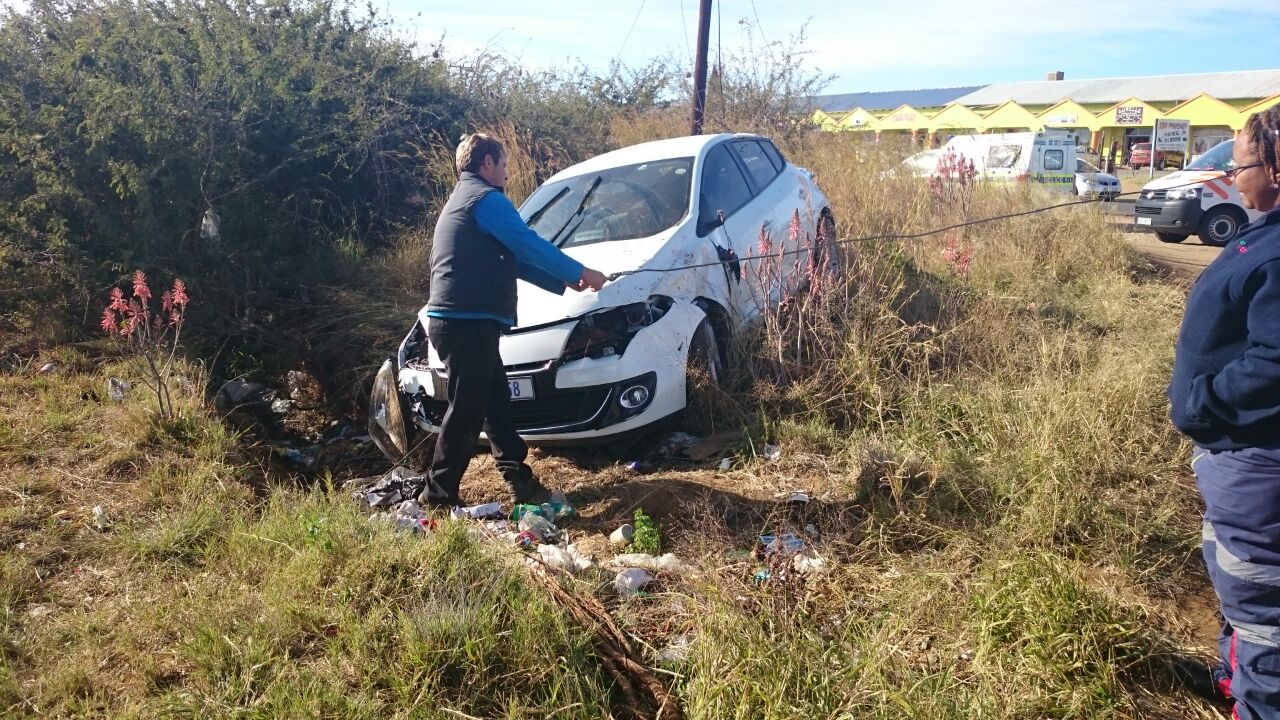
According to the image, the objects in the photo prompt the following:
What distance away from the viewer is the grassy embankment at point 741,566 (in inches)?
104

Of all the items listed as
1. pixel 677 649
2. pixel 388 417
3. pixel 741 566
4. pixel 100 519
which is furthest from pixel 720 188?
pixel 100 519

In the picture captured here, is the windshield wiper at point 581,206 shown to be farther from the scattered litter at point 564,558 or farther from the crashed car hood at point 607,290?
the scattered litter at point 564,558

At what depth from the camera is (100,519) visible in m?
3.90

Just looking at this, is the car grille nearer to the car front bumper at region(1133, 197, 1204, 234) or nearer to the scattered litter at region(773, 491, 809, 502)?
the scattered litter at region(773, 491, 809, 502)

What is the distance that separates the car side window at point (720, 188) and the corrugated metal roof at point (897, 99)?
1561 inches

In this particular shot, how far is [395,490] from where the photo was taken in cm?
459

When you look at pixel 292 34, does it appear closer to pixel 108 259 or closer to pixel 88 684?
pixel 108 259

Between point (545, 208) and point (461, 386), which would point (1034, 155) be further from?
point (461, 386)

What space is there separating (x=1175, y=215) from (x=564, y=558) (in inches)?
496

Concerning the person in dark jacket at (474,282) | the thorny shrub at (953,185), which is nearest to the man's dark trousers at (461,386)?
the person in dark jacket at (474,282)

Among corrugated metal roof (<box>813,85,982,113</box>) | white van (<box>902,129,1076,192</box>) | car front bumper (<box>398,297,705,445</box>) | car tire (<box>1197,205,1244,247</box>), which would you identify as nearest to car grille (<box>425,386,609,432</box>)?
car front bumper (<box>398,297,705,445</box>)

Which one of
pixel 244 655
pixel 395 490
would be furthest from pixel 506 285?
pixel 244 655

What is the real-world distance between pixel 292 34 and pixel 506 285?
7.10 metres

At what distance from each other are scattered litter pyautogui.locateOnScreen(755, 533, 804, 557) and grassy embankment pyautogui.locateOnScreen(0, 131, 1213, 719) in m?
0.09
